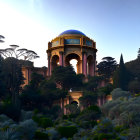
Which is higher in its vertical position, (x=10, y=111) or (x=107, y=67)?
(x=107, y=67)

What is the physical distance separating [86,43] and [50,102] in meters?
24.2

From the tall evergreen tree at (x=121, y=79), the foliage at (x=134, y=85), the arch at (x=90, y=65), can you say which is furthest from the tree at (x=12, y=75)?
the arch at (x=90, y=65)

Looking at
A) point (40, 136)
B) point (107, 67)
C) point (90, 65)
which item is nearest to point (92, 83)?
point (107, 67)

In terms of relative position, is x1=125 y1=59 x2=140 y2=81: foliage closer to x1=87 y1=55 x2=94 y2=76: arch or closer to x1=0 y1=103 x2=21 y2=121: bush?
x1=87 y1=55 x2=94 y2=76: arch

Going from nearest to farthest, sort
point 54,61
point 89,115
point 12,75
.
A: 1. point 89,115
2. point 12,75
3. point 54,61

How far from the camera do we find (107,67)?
186 ft

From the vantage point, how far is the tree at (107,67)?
5615 centimetres

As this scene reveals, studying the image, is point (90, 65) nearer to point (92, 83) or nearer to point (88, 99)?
point (92, 83)

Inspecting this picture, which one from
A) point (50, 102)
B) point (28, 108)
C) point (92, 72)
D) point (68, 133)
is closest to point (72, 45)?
point (92, 72)

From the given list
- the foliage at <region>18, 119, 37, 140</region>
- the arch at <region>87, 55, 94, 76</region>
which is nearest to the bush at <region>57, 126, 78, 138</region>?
the foliage at <region>18, 119, 37, 140</region>

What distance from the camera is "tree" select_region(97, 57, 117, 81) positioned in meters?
56.1

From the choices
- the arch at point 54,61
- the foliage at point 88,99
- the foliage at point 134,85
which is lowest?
the foliage at point 88,99

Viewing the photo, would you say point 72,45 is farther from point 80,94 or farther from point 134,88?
A: point 134,88

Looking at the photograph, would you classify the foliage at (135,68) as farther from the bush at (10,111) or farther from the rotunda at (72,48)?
the bush at (10,111)
